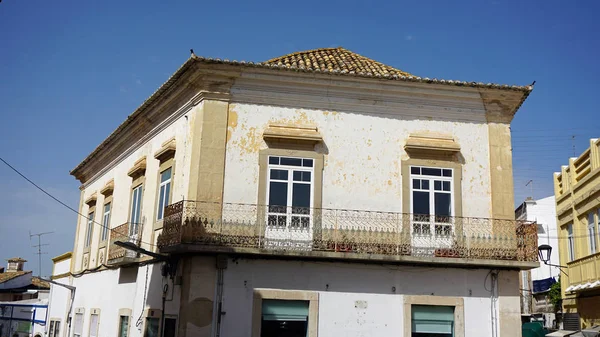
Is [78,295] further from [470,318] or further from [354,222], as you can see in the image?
[470,318]

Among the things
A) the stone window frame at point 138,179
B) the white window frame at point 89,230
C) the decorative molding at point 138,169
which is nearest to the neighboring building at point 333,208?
the stone window frame at point 138,179

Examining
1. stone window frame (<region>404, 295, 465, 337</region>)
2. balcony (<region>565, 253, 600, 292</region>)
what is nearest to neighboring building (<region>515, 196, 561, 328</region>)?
balcony (<region>565, 253, 600, 292</region>)

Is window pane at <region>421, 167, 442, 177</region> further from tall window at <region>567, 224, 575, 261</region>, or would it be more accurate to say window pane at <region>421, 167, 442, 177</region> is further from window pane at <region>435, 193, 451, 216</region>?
tall window at <region>567, 224, 575, 261</region>

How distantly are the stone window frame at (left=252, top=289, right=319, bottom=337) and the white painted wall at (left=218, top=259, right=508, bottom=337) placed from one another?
0.28ft

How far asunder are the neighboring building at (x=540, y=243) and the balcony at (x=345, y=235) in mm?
17265

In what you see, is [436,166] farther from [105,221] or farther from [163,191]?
[105,221]

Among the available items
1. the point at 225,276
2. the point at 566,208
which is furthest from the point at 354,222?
the point at 566,208

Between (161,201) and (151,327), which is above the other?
(161,201)

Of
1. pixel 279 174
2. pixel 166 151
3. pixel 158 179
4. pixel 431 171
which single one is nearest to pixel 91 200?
pixel 158 179

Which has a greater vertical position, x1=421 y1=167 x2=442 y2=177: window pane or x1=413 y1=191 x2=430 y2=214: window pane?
x1=421 y1=167 x2=442 y2=177: window pane

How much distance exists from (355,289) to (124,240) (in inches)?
260

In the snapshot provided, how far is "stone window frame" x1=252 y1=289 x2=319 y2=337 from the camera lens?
12.5 metres

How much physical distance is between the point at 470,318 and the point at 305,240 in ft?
12.4

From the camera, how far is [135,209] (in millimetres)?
16719
